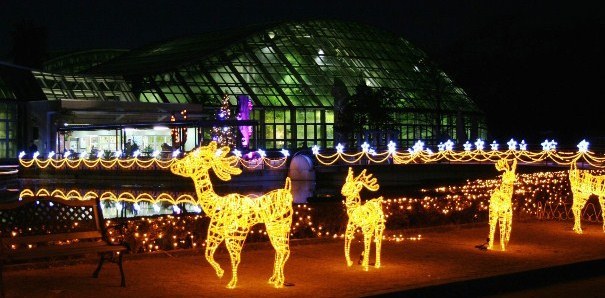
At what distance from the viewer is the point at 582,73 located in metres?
62.0

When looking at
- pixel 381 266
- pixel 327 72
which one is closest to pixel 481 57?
pixel 327 72

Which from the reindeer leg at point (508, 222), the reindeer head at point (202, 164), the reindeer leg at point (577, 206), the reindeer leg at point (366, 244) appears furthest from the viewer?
the reindeer leg at point (577, 206)

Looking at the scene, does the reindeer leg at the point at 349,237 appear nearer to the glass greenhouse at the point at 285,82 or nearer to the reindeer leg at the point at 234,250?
the reindeer leg at the point at 234,250

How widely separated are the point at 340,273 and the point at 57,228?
3658mm

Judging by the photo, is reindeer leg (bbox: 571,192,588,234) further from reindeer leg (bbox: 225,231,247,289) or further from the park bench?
the park bench

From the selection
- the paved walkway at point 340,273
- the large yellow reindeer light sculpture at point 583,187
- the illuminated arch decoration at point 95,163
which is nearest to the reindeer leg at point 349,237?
the paved walkway at point 340,273

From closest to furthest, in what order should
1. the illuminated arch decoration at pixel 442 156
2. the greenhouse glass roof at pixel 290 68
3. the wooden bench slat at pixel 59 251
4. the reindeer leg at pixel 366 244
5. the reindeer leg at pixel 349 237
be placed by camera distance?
the wooden bench slat at pixel 59 251
the reindeer leg at pixel 366 244
the reindeer leg at pixel 349 237
the illuminated arch decoration at pixel 442 156
the greenhouse glass roof at pixel 290 68

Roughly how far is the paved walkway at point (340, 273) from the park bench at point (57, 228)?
1.29 ft

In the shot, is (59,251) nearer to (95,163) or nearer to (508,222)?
(508,222)

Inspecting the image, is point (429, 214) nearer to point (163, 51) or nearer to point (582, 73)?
point (582, 73)

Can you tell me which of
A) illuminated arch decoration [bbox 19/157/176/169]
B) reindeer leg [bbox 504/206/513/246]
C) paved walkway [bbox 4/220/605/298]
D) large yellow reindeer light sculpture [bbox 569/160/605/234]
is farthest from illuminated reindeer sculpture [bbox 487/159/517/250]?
illuminated arch decoration [bbox 19/157/176/169]

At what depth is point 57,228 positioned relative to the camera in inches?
437

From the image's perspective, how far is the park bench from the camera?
10461mm

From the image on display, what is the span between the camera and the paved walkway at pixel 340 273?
10266 millimetres
